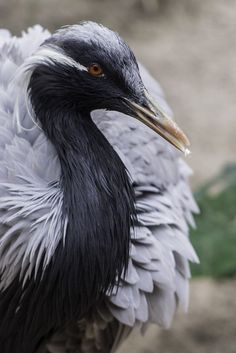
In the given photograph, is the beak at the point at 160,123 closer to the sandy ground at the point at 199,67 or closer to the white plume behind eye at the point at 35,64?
the white plume behind eye at the point at 35,64

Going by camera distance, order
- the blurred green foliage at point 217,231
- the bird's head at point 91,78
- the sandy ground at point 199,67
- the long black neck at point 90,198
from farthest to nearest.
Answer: the sandy ground at point 199,67, the blurred green foliage at point 217,231, the long black neck at point 90,198, the bird's head at point 91,78

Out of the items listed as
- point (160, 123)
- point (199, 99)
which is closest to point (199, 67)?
point (199, 99)

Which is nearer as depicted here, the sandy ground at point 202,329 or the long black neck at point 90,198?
the long black neck at point 90,198

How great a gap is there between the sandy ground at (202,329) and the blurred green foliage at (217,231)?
283 millimetres

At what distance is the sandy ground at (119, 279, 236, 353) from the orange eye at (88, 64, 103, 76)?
241 cm

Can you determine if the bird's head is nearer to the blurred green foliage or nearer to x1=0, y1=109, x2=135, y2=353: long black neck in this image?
x1=0, y1=109, x2=135, y2=353: long black neck

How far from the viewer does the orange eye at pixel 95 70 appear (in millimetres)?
3852

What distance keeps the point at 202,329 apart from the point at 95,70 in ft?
8.40

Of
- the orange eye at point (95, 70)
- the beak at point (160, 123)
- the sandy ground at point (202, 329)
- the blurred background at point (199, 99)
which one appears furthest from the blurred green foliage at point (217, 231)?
the orange eye at point (95, 70)

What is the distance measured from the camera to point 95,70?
387 centimetres

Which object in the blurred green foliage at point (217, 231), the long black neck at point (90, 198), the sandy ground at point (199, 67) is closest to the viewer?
the long black neck at point (90, 198)

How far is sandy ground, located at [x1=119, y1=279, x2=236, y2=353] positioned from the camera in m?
5.83

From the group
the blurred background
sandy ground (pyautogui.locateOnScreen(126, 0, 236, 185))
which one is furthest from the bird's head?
sandy ground (pyautogui.locateOnScreen(126, 0, 236, 185))

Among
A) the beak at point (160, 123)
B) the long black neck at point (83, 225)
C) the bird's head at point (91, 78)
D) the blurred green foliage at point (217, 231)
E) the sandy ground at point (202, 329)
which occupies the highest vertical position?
the bird's head at point (91, 78)
